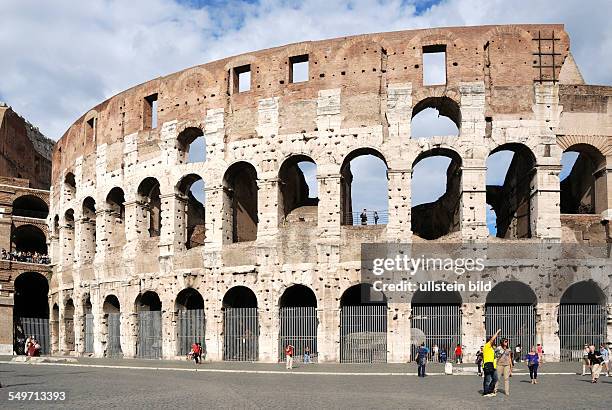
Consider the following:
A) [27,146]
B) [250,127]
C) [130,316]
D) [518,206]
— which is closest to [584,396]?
[518,206]

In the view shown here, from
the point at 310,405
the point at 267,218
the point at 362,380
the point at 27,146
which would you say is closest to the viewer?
the point at 310,405

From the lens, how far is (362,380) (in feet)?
55.4

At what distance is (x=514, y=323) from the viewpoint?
2255 cm

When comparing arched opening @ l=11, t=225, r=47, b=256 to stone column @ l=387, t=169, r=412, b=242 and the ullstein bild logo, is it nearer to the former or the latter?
the ullstein bild logo

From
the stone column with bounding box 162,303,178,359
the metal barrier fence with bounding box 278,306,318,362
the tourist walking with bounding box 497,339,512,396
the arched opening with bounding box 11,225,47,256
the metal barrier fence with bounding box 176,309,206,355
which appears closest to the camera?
the tourist walking with bounding box 497,339,512,396

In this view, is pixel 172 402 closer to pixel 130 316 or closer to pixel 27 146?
pixel 130 316

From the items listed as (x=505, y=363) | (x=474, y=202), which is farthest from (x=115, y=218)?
(x=505, y=363)

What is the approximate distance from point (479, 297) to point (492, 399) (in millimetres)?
9898

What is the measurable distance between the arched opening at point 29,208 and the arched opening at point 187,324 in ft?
51.2

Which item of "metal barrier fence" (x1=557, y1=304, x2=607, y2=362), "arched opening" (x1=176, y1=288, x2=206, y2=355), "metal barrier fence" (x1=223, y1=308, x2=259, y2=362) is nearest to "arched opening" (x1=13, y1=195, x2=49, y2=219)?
"arched opening" (x1=176, y1=288, x2=206, y2=355)

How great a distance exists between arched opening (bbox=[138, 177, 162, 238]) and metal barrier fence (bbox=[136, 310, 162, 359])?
3207 millimetres

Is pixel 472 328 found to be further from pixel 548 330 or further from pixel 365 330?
pixel 365 330

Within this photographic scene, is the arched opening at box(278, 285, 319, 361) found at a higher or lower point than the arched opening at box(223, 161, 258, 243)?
lower

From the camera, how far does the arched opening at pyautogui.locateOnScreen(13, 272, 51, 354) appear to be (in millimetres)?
33688
